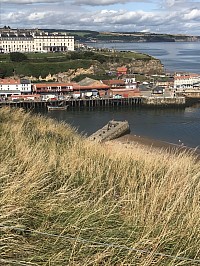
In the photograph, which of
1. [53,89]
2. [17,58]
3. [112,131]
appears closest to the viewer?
[112,131]

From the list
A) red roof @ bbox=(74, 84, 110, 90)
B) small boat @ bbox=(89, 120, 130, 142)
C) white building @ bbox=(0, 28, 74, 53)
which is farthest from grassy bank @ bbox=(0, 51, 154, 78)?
small boat @ bbox=(89, 120, 130, 142)

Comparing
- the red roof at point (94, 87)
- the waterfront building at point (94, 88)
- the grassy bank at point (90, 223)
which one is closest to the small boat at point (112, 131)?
the waterfront building at point (94, 88)

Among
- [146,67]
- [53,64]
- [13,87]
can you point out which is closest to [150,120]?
[13,87]

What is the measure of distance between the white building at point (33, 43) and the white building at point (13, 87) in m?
34.8

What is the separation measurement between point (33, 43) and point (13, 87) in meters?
36.8

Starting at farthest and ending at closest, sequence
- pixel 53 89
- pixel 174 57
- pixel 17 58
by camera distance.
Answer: pixel 174 57 → pixel 17 58 → pixel 53 89

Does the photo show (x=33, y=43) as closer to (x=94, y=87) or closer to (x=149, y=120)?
(x=94, y=87)

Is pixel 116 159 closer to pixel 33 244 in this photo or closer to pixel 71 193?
pixel 71 193

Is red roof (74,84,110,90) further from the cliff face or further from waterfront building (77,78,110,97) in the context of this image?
the cliff face

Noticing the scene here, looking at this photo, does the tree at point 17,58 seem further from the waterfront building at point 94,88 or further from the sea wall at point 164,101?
the sea wall at point 164,101

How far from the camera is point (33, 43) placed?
6706 centimetres

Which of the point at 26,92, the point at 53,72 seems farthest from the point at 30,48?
the point at 26,92

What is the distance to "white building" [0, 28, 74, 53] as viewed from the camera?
65250 mm

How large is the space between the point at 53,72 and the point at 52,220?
41.8 m
